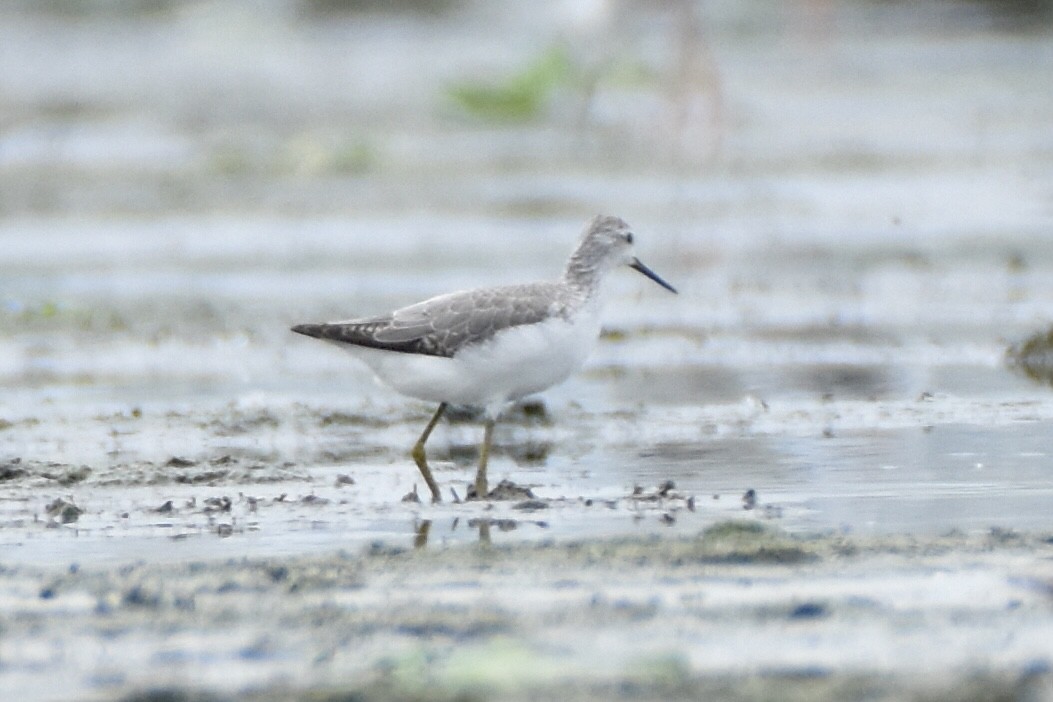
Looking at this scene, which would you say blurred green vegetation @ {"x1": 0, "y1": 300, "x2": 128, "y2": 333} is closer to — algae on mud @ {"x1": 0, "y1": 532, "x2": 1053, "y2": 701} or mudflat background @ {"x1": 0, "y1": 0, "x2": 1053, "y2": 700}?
mudflat background @ {"x1": 0, "y1": 0, "x2": 1053, "y2": 700}

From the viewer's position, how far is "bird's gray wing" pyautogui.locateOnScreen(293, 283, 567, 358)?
363 inches

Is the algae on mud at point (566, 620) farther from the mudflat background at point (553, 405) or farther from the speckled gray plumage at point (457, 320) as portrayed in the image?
the speckled gray plumage at point (457, 320)

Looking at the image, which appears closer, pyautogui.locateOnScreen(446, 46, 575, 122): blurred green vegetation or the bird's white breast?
the bird's white breast

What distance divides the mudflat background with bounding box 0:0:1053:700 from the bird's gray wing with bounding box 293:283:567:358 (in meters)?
0.63

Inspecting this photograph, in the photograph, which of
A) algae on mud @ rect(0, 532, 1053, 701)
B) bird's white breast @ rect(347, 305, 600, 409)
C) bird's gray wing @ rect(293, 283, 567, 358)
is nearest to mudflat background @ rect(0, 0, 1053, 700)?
algae on mud @ rect(0, 532, 1053, 701)

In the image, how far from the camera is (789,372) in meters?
12.3

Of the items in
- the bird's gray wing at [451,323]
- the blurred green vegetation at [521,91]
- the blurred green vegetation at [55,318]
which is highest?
the blurred green vegetation at [521,91]

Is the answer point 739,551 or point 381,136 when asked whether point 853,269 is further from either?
point 381,136

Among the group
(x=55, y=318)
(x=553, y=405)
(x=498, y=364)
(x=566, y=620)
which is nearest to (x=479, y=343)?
(x=498, y=364)

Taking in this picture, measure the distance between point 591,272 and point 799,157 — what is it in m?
14.6

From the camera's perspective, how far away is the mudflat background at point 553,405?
6375 mm

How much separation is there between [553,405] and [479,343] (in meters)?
2.32

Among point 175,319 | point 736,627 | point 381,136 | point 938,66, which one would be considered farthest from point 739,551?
point 938,66

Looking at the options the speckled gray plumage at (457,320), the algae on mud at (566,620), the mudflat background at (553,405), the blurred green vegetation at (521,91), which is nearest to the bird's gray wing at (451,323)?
the speckled gray plumage at (457,320)
